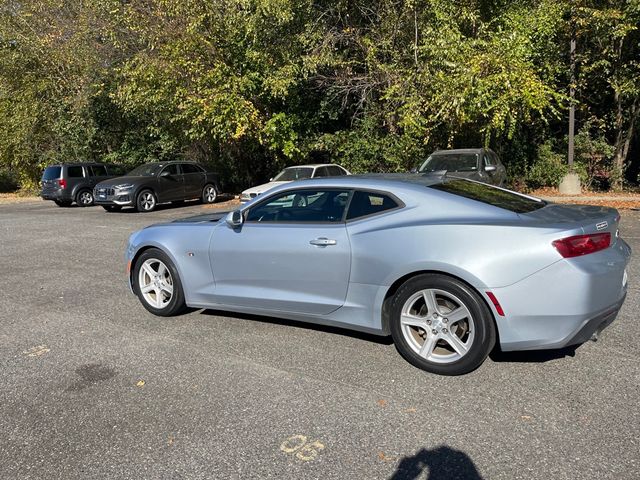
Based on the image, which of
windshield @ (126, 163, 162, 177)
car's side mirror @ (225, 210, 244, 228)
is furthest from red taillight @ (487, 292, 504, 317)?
windshield @ (126, 163, 162, 177)

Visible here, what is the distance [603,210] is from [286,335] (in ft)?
9.40

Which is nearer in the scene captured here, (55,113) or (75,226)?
(75,226)

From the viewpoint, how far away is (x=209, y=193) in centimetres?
1970

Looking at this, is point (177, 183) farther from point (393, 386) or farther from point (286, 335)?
point (393, 386)

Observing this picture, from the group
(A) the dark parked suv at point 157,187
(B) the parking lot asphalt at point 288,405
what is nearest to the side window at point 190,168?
(A) the dark parked suv at point 157,187

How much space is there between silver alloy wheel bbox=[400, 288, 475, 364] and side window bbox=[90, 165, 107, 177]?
788 inches

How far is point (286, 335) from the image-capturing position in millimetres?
4910

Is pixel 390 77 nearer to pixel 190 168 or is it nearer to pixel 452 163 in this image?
pixel 452 163

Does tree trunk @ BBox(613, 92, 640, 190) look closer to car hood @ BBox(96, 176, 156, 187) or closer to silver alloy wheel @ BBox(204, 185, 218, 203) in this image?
silver alloy wheel @ BBox(204, 185, 218, 203)

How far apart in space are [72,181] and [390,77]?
12.6 meters

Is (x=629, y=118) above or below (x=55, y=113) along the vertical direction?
below

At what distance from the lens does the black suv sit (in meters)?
20.6

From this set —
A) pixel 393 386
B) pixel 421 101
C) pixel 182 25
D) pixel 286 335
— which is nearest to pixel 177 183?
pixel 182 25

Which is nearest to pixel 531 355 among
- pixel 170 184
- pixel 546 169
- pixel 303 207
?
pixel 303 207
